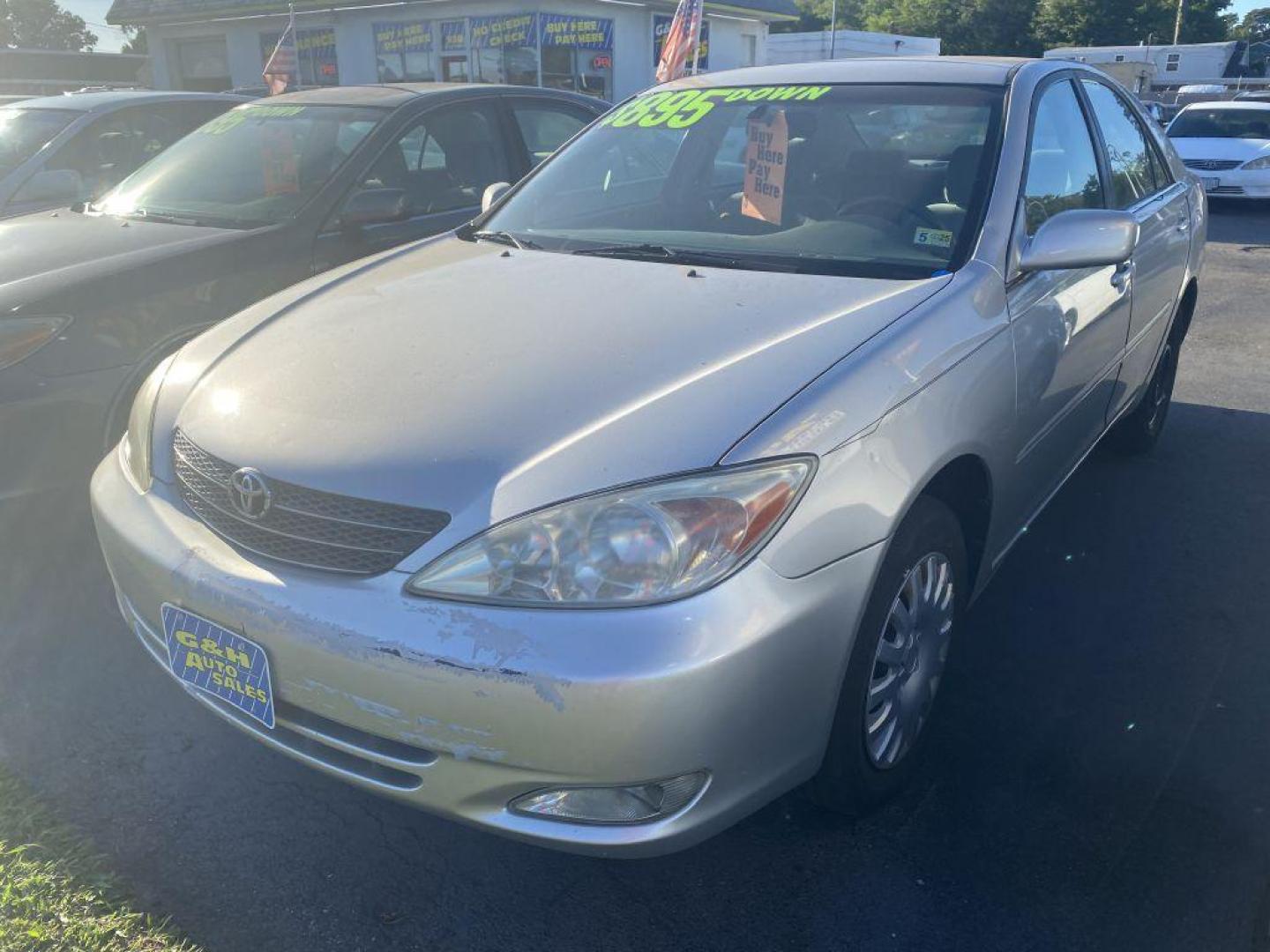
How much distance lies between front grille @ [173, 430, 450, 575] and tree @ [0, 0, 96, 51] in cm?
8101

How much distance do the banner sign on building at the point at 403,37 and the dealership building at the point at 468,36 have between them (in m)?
0.02

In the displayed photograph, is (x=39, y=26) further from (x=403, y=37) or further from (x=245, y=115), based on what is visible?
(x=245, y=115)

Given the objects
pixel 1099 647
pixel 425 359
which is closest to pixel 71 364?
pixel 425 359

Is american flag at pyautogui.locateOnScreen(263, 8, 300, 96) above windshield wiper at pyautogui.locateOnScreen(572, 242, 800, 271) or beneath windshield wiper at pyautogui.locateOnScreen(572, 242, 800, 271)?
above

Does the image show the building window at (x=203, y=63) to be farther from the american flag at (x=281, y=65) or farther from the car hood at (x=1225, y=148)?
the car hood at (x=1225, y=148)

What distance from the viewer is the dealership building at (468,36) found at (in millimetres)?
20047

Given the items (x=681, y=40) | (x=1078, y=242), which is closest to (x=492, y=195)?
(x=1078, y=242)

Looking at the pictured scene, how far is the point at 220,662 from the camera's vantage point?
2.12 metres

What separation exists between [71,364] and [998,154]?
2.97 meters

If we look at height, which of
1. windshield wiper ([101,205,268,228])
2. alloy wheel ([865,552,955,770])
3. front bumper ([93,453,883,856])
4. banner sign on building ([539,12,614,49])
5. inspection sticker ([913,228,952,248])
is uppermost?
banner sign on building ([539,12,614,49])

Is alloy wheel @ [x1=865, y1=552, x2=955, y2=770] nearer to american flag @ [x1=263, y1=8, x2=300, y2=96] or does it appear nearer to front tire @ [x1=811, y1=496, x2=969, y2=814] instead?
front tire @ [x1=811, y1=496, x2=969, y2=814]

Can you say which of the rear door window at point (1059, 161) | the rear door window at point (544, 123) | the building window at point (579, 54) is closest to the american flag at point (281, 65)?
the rear door window at point (544, 123)

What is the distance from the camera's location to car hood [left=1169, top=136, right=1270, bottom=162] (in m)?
13.8

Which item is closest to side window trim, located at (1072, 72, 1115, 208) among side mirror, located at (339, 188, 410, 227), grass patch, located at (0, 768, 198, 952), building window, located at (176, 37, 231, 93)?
side mirror, located at (339, 188, 410, 227)
